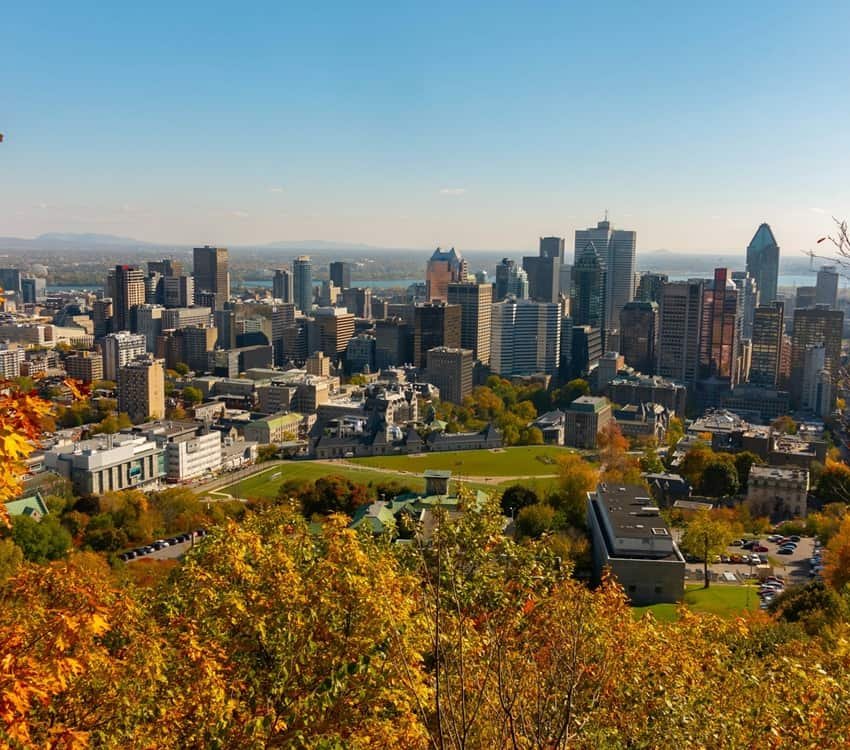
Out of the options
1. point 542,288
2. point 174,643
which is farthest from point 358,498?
point 542,288

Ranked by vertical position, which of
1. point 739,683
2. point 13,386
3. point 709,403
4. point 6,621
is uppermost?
point 13,386

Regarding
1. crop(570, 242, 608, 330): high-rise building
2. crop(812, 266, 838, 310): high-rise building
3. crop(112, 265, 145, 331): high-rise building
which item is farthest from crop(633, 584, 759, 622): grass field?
crop(812, 266, 838, 310): high-rise building

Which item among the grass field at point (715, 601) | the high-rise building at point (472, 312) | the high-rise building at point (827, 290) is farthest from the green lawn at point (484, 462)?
the high-rise building at point (827, 290)

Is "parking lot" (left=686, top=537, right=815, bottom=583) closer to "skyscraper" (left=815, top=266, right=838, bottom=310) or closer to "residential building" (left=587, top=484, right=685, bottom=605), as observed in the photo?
"residential building" (left=587, top=484, right=685, bottom=605)

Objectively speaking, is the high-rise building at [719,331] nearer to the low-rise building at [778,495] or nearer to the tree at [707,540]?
the low-rise building at [778,495]

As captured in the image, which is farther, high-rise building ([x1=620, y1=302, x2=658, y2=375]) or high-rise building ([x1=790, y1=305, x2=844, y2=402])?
high-rise building ([x1=620, y1=302, x2=658, y2=375])

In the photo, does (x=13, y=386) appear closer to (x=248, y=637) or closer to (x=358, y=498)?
(x=248, y=637)
